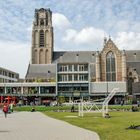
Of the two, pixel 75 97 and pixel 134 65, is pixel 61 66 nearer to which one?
pixel 75 97

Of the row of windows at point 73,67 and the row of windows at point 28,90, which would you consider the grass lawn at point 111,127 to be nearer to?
the row of windows at point 73,67

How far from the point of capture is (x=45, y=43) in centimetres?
11981

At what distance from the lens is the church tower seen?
118 meters

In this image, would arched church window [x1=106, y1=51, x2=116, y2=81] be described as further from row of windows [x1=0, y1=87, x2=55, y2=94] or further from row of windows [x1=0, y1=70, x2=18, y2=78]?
row of windows [x1=0, y1=70, x2=18, y2=78]

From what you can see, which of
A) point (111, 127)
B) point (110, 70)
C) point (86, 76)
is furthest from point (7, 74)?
point (111, 127)

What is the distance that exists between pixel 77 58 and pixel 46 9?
23.9 meters

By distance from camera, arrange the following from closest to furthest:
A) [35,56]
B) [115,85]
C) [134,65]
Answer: [115,85] < [134,65] < [35,56]

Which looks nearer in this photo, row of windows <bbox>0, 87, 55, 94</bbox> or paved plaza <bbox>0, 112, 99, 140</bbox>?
paved plaza <bbox>0, 112, 99, 140</bbox>

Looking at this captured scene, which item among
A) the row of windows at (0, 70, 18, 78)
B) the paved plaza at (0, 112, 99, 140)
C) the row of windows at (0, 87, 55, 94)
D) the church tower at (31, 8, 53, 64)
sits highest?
the church tower at (31, 8, 53, 64)

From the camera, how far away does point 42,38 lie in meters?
121

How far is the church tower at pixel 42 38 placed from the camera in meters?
118

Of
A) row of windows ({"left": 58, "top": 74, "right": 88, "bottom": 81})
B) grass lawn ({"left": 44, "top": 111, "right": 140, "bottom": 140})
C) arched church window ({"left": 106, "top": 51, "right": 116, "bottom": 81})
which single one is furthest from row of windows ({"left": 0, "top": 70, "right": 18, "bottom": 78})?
grass lawn ({"left": 44, "top": 111, "right": 140, "bottom": 140})

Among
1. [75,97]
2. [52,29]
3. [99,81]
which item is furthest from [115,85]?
[52,29]

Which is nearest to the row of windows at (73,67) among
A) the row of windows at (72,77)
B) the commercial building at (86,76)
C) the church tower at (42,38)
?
the commercial building at (86,76)
